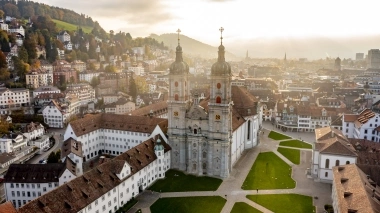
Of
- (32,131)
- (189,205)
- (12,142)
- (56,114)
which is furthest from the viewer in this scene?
(56,114)

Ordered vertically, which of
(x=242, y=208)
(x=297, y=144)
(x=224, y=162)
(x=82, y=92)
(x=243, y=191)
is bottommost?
(x=242, y=208)

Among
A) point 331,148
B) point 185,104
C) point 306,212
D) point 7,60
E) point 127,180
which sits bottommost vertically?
point 306,212

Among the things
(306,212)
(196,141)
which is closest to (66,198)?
(196,141)

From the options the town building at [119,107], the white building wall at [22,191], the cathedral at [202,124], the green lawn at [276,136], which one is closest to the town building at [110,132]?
the cathedral at [202,124]

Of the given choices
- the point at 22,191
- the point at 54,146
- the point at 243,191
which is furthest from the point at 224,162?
the point at 54,146

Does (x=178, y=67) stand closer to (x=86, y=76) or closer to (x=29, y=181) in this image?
(x=29, y=181)

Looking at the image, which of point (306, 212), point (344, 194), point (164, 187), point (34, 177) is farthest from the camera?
point (164, 187)

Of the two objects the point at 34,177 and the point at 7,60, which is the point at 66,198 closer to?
the point at 34,177
